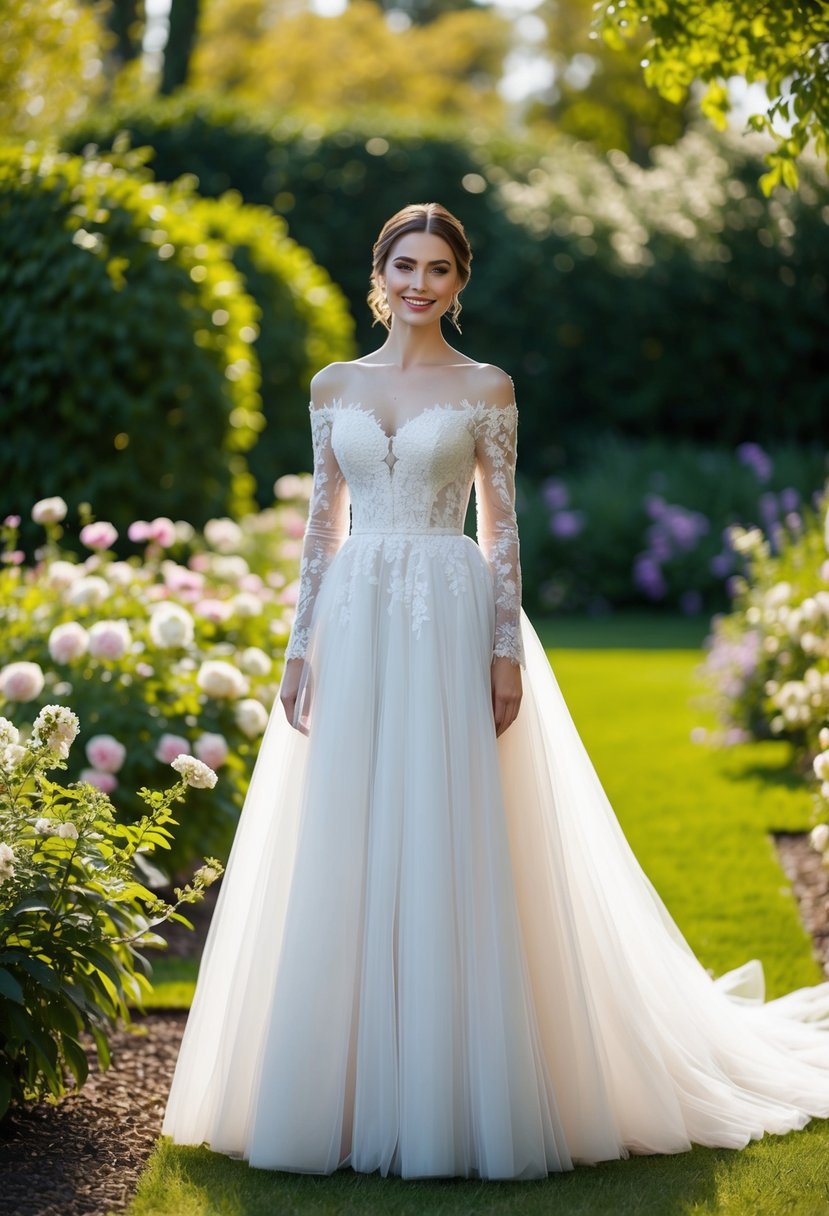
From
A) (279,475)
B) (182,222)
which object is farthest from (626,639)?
(182,222)

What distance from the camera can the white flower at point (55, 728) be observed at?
360cm

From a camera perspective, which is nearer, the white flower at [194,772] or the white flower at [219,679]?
the white flower at [194,772]

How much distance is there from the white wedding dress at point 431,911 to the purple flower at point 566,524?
12.2 meters

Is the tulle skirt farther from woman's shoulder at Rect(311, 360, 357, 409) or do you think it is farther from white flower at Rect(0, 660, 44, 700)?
white flower at Rect(0, 660, 44, 700)

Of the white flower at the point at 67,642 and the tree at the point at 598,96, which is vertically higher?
the tree at the point at 598,96

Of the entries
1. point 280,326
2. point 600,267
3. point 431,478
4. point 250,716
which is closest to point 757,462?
point 600,267

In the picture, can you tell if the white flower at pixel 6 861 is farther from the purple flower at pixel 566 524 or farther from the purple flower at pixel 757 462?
the purple flower at pixel 757 462

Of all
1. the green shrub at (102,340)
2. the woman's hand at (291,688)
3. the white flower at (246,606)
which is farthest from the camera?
the green shrub at (102,340)

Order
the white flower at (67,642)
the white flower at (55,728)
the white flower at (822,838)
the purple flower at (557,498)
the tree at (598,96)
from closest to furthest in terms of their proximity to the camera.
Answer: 1. the white flower at (55,728)
2. the white flower at (822,838)
3. the white flower at (67,642)
4. the purple flower at (557,498)
5. the tree at (598,96)

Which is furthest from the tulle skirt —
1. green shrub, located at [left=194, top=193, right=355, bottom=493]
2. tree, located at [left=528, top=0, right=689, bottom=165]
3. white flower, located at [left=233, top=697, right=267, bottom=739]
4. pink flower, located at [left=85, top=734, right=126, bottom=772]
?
tree, located at [left=528, top=0, right=689, bottom=165]

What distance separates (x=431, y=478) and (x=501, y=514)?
0.20 m

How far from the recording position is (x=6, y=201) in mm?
8125

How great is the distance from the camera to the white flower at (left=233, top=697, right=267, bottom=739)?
581cm

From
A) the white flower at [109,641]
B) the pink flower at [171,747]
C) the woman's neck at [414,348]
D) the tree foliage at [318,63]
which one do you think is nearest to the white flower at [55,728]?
the woman's neck at [414,348]
